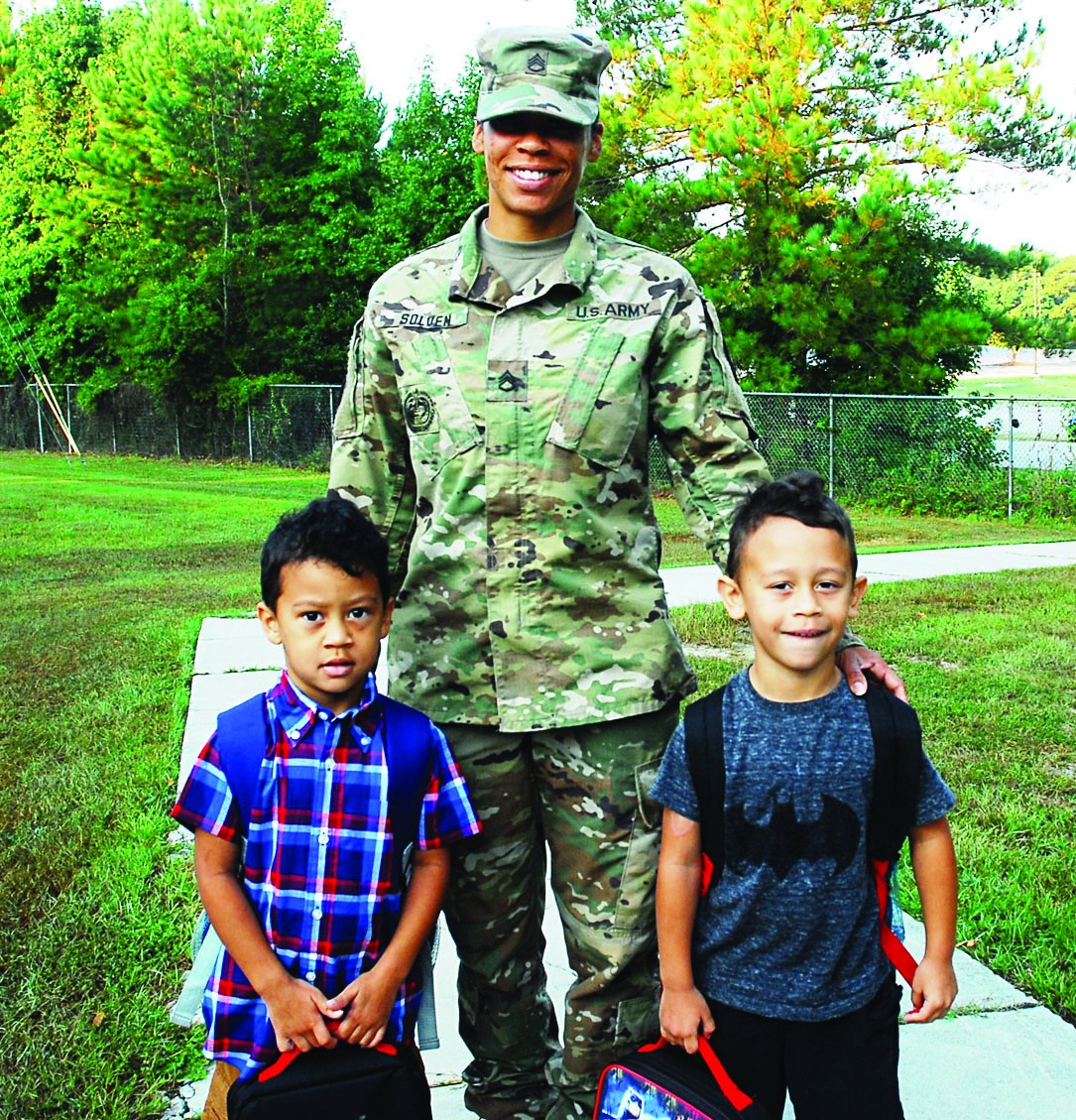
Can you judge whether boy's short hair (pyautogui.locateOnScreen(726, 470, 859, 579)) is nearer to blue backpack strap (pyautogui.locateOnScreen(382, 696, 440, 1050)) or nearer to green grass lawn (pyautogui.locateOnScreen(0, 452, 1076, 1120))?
blue backpack strap (pyautogui.locateOnScreen(382, 696, 440, 1050))

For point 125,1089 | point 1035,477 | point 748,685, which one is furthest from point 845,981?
point 1035,477

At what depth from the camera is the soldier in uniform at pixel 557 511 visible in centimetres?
216

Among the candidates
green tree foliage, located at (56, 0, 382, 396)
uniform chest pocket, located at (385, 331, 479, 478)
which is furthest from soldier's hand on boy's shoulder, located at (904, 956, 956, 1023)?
green tree foliage, located at (56, 0, 382, 396)

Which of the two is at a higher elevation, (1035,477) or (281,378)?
(281,378)

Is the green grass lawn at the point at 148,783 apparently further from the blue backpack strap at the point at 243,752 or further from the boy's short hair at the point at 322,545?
the boy's short hair at the point at 322,545

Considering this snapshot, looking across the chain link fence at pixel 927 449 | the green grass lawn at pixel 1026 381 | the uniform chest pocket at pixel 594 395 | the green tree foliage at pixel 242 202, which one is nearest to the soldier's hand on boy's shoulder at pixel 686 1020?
the uniform chest pocket at pixel 594 395

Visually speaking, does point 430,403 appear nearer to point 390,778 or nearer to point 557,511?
point 557,511

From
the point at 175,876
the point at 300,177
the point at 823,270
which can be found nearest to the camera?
the point at 175,876

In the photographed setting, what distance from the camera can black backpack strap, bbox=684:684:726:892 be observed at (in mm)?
1865

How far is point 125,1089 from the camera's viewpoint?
8.39ft

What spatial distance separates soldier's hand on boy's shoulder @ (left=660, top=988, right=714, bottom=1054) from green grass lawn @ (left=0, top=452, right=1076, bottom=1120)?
3.92 ft

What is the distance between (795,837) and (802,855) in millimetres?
29

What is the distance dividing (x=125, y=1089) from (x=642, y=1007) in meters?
1.14

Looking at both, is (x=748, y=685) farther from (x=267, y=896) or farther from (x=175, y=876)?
(x=175, y=876)
